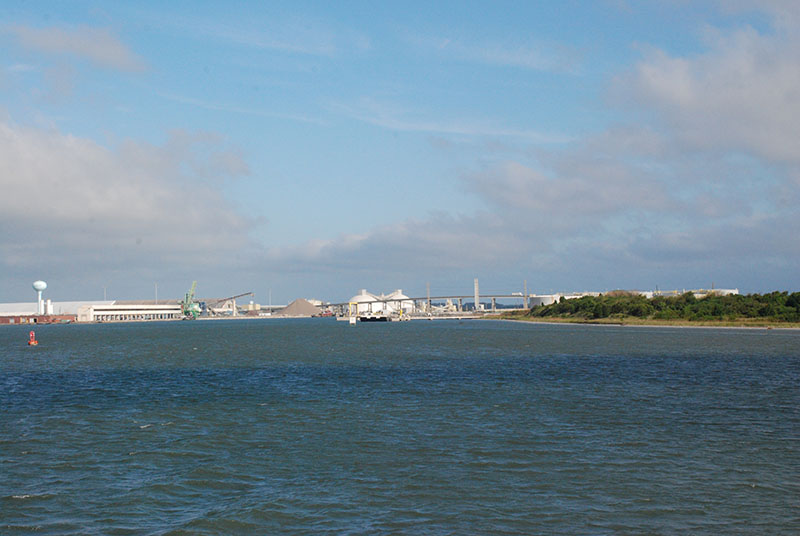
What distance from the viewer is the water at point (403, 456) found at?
525 inches

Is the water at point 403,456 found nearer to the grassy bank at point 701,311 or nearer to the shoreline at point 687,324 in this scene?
the shoreline at point 687,324

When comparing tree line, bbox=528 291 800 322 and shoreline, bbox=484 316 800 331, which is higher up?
tree line, bbox=528 291 800 322

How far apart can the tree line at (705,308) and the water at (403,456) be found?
97.7m

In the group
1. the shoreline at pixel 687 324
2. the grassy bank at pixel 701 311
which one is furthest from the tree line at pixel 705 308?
the shoreline at pixel 687 324

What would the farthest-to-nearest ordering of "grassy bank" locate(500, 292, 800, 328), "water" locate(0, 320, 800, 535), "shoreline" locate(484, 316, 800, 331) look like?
"grassy bank" locate(500, 292, 800, 328)
"shoreline" locate(484, 316, 800, 331)
"water" locate(0, 320, 800, 535)

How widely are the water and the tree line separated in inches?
3847

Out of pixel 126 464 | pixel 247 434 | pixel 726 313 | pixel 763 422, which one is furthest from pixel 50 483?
pixel 726 313

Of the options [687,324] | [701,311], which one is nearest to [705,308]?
[701,311]

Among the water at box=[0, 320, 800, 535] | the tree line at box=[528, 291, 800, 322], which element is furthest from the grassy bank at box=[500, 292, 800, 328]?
the water at box=[0, 320, 800, 535]

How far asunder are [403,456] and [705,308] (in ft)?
449

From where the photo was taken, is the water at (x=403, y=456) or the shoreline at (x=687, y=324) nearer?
the water at (x=403, y=456)

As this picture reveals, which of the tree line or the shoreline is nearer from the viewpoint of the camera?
the shoreline

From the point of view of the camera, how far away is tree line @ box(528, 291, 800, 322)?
12375cm

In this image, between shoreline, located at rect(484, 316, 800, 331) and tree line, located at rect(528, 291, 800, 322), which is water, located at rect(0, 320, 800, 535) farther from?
tree line, located at rect(528, 291, 800, 322)
